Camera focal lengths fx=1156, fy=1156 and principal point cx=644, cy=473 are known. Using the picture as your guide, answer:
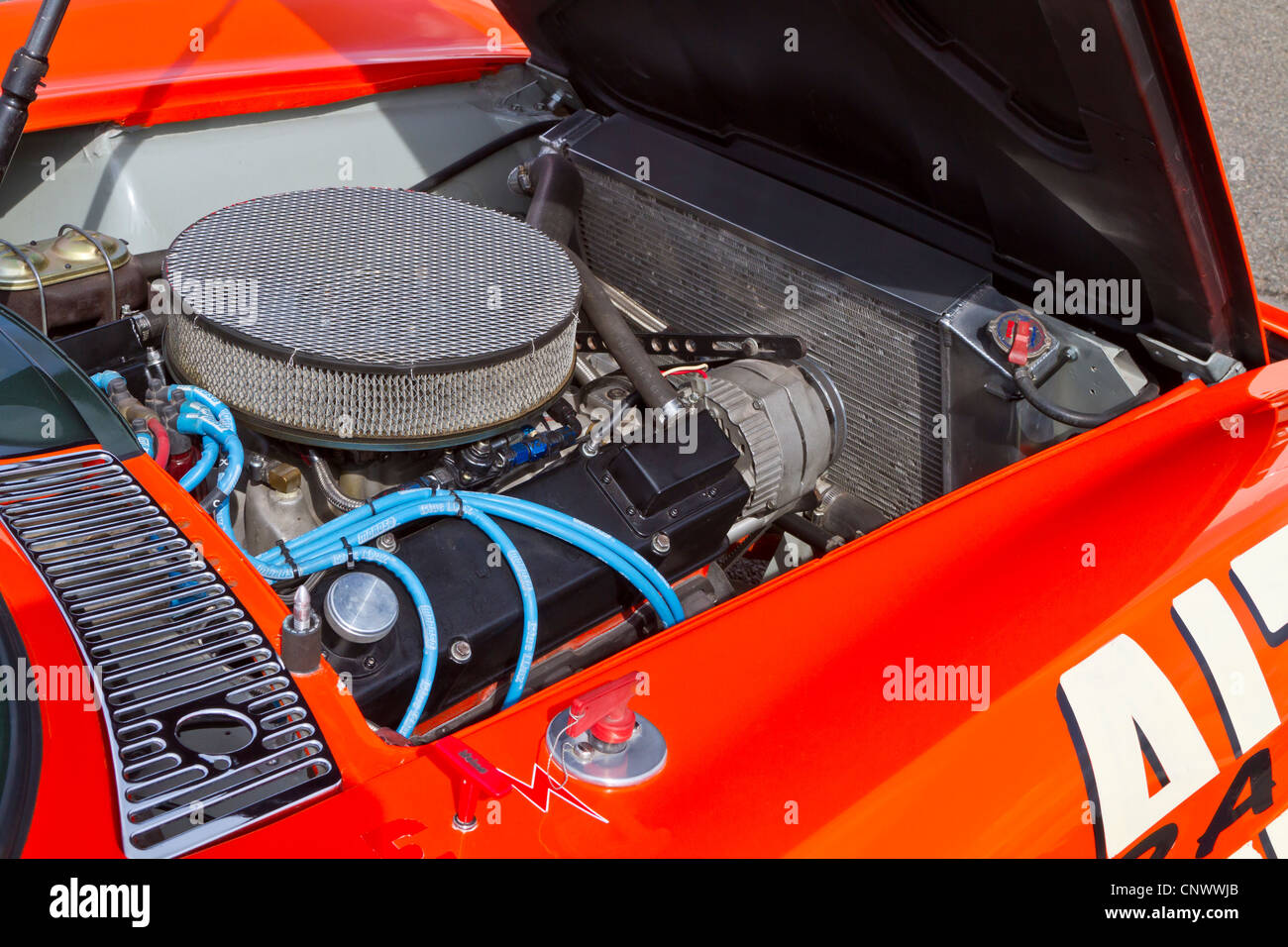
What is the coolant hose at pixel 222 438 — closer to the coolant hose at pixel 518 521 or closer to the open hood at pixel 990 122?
the coolant hose at pixel 518 521

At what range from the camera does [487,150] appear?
1902mm

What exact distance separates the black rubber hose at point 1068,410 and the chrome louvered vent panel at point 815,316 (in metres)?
0.12

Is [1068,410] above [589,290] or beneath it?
beneath

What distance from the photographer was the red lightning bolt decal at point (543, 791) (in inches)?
32.3

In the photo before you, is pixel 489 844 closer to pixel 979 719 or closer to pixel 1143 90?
pixel 979 719

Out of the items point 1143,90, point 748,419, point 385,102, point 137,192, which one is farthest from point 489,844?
point 385,102

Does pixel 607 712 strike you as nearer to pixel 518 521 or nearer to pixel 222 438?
pixel 518 521

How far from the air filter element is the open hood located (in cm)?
41

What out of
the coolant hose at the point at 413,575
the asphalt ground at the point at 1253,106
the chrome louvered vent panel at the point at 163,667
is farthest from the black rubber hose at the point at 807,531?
the asphalt ground at the point at 1253,106

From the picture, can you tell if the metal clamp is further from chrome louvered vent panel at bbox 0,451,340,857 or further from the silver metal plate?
the silver metal plate

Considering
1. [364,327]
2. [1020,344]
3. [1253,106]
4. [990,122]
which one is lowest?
[1253,106]

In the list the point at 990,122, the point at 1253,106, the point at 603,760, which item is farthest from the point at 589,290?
the point at 1253,106

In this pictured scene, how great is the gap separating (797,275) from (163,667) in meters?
0.99

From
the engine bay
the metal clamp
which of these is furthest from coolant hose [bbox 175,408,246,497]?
the metal clamp
